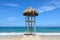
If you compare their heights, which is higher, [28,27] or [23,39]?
[28,27]

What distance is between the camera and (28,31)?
9.48 meters

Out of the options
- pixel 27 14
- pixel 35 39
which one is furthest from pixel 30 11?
pixel 35 39

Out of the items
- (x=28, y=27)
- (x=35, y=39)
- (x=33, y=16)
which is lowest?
(x=35, y=39)

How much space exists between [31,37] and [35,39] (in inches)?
8.9

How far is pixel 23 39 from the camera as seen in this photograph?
29.9 ft

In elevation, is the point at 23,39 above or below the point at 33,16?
below

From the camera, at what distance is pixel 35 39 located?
9164 mm

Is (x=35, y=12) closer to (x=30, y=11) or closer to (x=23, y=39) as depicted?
(x=30, y=11)

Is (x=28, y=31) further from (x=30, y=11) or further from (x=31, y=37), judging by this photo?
(x=30, y=11)

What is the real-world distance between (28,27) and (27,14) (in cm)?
69

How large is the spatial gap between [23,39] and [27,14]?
132 centimetres

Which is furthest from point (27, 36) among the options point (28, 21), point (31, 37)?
point (28, 21)

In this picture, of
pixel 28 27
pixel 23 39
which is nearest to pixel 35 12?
pixel 28 27

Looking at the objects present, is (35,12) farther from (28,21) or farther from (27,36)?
(27,36)
